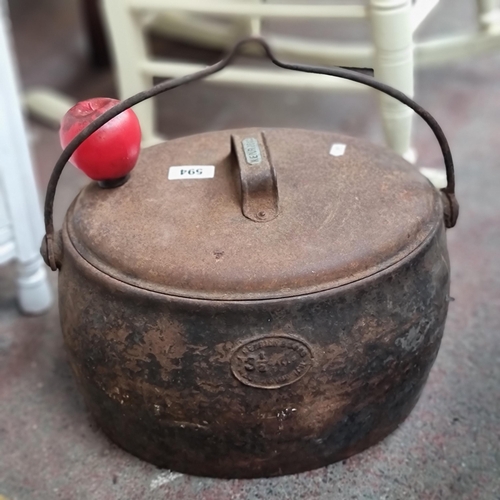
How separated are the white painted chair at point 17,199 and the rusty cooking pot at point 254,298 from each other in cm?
28

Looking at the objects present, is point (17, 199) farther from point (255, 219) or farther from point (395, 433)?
point (395, 433)

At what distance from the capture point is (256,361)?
0.78m

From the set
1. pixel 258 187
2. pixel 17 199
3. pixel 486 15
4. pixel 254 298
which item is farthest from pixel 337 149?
pixel 486 15

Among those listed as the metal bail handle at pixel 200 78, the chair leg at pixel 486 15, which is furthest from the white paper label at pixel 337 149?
the chair leg at pixel 486 15

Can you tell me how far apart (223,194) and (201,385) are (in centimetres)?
24

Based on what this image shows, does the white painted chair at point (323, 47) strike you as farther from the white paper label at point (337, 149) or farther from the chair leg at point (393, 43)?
the white paper label at point (337, 149)

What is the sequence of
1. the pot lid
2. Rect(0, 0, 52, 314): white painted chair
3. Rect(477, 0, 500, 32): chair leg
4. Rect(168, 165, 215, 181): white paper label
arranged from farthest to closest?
Rect(477, 0, 500, 32): chair leg → Rect(0, 0, 52, 314): white painted chair → Rect(168, 165, 215, 181): white paper label → the pot lid

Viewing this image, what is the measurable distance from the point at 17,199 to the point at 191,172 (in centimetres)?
40

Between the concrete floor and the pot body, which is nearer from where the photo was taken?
the pot body

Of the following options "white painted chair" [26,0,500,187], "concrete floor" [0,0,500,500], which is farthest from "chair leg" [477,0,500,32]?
"concrete floor" [0,0,500,500]

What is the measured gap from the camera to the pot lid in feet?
2.51

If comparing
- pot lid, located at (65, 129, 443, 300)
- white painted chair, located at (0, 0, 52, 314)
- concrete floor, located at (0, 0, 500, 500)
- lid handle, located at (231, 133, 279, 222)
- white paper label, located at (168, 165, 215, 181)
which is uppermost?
lid handle, located at (231, 133, 279, 222)

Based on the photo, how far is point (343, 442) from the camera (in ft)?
2.91

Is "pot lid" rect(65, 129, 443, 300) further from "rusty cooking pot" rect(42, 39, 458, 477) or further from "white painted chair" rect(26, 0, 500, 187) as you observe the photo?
"white painted chair" rect(26, 0, 500, 187)
